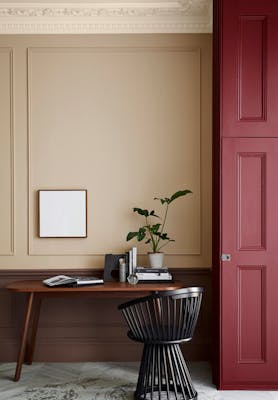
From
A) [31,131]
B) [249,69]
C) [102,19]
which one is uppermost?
[102,19]

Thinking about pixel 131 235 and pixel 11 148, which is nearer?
pixel 131 235

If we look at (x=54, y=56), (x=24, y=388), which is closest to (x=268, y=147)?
(x=54, y=56)

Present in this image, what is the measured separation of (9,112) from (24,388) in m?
2.20

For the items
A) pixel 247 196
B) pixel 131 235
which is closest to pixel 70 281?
pixel 131 235

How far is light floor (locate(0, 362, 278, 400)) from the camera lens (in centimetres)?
354

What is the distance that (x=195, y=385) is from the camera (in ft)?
12.3

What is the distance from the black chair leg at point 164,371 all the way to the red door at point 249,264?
365 millimetres

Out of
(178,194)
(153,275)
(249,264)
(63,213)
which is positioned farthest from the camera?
(63,213)

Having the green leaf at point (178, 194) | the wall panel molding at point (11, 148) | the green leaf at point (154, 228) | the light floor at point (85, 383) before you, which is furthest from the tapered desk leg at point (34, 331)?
the green leaf at point (178, 194)

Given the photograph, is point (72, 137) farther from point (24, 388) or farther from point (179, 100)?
point (24, 388)

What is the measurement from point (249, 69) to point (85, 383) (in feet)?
8.39

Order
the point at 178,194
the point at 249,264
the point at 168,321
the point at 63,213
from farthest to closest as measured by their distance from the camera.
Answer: the point at 63,213, the point at 178,194, the point at 249,264, the point at 168,321

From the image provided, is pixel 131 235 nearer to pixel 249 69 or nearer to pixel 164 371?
pixel 164 371

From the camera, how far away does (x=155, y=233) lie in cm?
420
